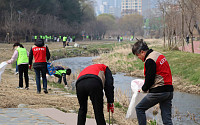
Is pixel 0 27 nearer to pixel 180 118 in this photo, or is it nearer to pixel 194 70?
pixel 194 70

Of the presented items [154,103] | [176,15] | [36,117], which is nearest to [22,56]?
[36,117]

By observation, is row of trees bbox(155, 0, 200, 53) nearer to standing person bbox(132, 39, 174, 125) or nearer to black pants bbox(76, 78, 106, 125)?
standing person bbox(132, 39, 174, 125)

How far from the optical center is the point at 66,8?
310 feet

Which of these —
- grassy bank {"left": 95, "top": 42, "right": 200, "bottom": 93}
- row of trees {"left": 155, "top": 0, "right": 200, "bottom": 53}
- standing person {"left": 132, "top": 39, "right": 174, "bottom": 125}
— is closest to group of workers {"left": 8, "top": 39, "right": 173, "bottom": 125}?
standing person {"left": 132, "top": 39, "right": 174, "bottom": 125}

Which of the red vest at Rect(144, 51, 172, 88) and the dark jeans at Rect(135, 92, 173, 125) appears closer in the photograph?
the red vest at Rect(144, 51, 172, 88)

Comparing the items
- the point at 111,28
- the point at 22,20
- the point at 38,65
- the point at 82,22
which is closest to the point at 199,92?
the point at 38,65

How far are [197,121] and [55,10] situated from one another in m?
80.8

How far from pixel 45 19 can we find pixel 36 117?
7033 centimetres

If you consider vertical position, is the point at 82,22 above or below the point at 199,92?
above

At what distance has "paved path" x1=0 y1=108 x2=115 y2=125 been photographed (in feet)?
22.8

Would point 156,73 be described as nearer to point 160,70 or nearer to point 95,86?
point 160,70

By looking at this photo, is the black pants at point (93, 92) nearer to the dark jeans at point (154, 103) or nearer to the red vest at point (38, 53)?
the dark jeans at point (154, 103)

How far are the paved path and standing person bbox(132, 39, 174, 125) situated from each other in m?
1.81

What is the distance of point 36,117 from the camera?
7.37m
